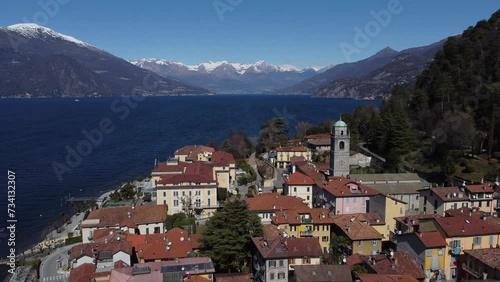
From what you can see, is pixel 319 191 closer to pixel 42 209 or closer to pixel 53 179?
pixel 42 209

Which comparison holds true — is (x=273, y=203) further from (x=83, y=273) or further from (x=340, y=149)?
(x=83, y=273)

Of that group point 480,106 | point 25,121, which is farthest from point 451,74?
point 25,121

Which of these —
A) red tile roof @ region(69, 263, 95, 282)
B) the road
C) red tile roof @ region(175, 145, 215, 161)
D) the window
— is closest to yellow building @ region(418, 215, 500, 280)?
the window

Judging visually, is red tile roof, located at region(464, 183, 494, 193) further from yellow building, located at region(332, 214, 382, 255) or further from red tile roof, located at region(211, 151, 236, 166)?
red tile roof, located at region(211, 151, 236, 166)

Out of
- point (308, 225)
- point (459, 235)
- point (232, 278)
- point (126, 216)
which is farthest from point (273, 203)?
point (459, 235)

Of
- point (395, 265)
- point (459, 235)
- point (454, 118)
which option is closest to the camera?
point (395, 265)
